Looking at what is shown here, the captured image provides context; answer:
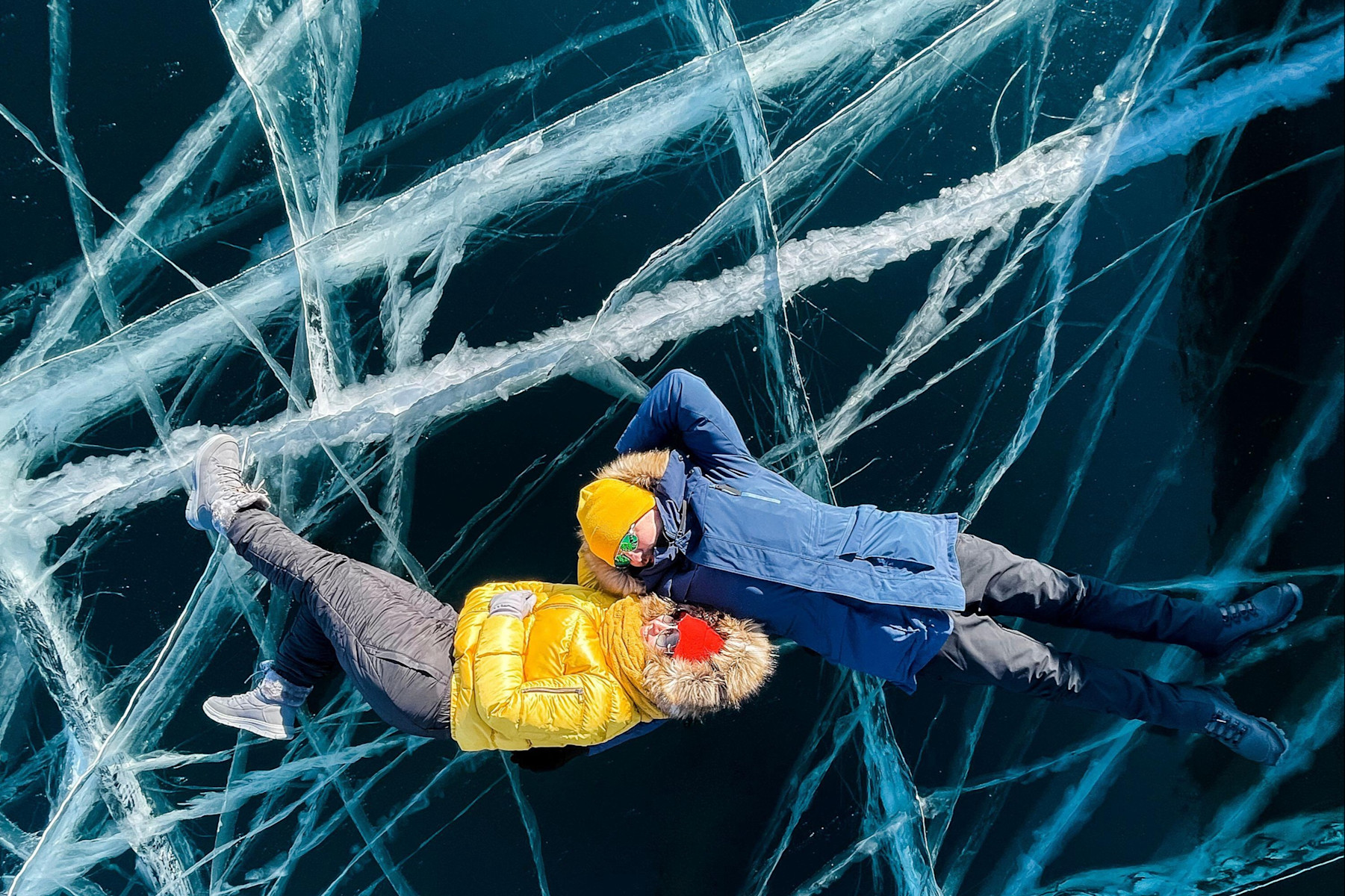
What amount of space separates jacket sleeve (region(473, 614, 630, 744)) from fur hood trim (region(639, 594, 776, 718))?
0.39 ft

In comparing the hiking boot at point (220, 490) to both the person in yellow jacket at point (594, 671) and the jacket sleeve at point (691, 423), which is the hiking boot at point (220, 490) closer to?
the person in yellow jacket at point (594, 671)

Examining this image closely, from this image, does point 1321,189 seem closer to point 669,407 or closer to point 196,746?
point 669,407

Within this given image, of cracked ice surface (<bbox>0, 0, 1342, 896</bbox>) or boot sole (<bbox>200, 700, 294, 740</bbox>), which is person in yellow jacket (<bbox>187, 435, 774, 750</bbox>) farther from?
cracked ice surface (<bbox>0, 0, 1342, 896</bbox>)

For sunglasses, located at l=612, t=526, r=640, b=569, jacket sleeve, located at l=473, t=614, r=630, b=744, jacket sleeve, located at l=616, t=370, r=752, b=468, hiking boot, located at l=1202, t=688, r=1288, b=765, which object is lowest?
hiking boot, located at l=1202, t=688, r=1288, b=765

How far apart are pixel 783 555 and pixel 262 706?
58.8 inches

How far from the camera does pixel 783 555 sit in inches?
66.1

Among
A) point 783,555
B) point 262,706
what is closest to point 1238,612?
point 783,555

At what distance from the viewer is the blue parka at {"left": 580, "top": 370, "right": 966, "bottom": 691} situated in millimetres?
1680

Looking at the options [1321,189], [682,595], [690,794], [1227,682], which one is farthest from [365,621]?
[1321,189]

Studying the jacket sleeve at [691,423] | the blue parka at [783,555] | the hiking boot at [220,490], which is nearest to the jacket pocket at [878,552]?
the blue parka at [783,555]

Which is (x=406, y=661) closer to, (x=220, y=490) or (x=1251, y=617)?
(x=220, y=490)

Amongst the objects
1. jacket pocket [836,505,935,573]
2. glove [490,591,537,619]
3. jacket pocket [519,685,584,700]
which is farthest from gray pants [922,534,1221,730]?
glove [490,591,537,619]

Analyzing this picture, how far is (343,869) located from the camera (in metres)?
2.25

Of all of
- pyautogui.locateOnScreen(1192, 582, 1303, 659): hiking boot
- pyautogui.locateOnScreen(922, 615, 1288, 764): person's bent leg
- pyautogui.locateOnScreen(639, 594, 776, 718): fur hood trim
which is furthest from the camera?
pyautogui.locateOnScreen(1192, 582, 1303, 659): hiking boot
